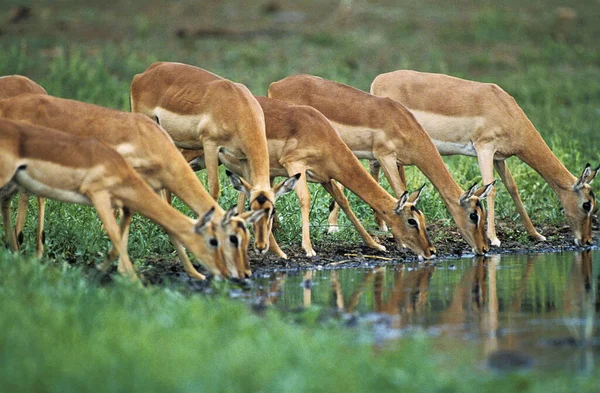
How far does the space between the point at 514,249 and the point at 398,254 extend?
131cm

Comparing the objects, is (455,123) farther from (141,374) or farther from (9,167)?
(141,374)

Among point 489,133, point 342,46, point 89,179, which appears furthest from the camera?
point 342,46

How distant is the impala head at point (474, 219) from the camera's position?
34.9 feet

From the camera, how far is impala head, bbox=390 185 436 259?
10.2m

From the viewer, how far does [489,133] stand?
12.1m

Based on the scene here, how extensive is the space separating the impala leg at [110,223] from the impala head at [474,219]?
3.95 m

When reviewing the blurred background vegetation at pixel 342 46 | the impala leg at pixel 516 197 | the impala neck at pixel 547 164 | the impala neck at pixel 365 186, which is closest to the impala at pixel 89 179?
the impala neck at pixel 365 186

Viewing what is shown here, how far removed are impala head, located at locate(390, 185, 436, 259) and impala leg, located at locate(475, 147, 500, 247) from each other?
1.29m

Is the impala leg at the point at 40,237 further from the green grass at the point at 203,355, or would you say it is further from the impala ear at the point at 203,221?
the green grass at the point at 203,355

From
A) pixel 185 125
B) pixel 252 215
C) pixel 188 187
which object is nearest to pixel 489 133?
pixel 185 125

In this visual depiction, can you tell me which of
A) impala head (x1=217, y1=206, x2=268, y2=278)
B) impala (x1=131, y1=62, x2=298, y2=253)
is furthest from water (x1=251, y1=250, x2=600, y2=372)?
impala (x1=131, y1=62, x2=298, y2=253)

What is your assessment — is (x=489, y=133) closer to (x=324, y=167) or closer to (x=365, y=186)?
(x=365, y=186)

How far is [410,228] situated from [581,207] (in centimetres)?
234

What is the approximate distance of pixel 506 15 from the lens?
26.2 meters
